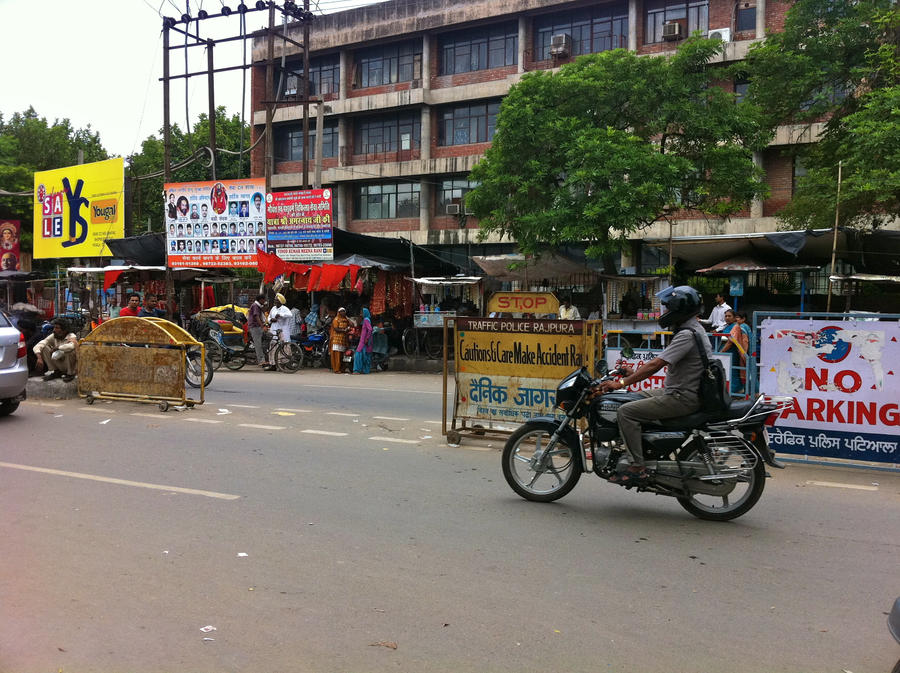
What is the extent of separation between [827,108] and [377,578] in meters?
18.7

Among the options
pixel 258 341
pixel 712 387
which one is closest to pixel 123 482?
pixel 712 387

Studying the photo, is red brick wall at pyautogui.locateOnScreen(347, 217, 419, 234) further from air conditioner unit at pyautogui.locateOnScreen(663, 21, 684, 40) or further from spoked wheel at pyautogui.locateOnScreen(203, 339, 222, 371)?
spoked wheel at pyautogui.locateOnScreen(203, 339, 222, 371)

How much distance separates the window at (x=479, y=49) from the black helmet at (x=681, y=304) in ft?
94.3

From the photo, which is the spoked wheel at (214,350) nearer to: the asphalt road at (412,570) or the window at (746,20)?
the asphalt road at (412,570)

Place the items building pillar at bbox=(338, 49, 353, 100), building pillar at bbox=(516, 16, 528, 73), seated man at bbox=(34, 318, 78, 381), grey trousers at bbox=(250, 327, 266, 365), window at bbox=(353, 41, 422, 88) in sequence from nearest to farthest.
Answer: seated man at bbox=(34, 318, 78, 381) → grey trousers at bbox=(250, 327, 266, 365) → building pillar at bbox=(516, 16, 528, 73) → window at bbox=(353, 41, 422, 88) → building pillar at bbox=(338, 49, 353, 100)

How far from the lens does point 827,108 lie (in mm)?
18719

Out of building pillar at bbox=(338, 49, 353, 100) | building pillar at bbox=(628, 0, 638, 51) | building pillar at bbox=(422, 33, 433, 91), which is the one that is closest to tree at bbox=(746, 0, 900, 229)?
building pillar at bbox=(628, 0, 638, 51)

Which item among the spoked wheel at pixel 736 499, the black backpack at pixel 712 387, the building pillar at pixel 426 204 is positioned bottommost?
the spoked wheel at pixel 736 499

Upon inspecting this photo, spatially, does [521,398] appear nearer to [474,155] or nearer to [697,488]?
[697,488]

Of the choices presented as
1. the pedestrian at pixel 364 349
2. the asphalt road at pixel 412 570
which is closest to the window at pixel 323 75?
the pedestrian at pixel 364 349

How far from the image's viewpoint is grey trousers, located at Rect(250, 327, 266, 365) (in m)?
19.5

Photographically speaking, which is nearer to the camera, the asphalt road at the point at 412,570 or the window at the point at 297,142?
the asphalt road at the point at 412,570

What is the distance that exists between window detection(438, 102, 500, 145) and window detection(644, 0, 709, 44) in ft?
22.5

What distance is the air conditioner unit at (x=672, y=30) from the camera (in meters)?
28.7
